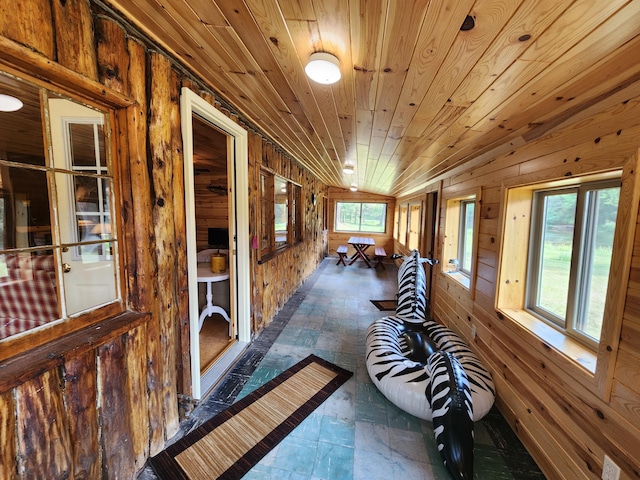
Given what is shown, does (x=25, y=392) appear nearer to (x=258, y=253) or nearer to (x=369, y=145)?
(x=258, y=253)

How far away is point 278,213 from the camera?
369 cm

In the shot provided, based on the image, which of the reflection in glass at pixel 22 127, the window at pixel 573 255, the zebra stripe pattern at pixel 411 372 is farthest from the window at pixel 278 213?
the window at pixel 573 255

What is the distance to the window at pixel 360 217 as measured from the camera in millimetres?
8383

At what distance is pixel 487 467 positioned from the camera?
145 centimetres

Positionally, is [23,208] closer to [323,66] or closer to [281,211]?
[323,66]

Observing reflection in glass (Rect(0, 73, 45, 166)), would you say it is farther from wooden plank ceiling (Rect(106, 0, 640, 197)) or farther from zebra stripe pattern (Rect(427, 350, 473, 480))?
zebra stripe pattern (Rect(427, 350, 473, 480))

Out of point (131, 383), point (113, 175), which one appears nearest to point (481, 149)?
point (113, 175)

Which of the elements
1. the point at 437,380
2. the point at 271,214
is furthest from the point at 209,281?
the point at 437,380

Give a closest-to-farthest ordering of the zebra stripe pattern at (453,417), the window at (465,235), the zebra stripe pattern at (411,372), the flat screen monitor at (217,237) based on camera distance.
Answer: the zebra stripe pattern at (453,417)
the zebra stripe pattern at (411,372)
the window at (465,235)
the flat screen monitor at (217,237)

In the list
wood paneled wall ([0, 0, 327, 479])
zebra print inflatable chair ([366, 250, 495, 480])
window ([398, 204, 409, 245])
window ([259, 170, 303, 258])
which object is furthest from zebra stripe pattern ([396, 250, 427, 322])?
window ([398, 204, 409, 245])

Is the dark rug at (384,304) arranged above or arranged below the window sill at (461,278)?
below

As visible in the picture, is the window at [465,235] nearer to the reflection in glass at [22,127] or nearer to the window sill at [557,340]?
the window sill at [557,340]

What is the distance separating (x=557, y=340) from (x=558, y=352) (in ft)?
0.47

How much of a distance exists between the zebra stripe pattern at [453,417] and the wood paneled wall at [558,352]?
381 millimetres
